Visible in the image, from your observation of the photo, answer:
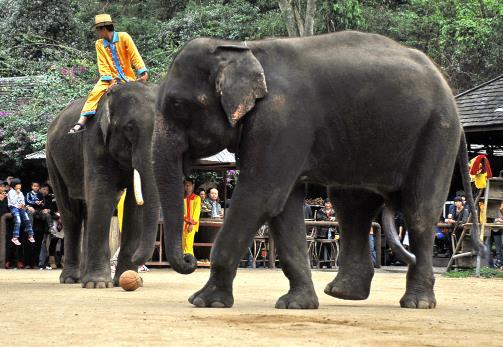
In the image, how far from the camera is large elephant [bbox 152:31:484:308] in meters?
8.50

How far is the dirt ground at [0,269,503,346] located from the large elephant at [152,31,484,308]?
53 cm

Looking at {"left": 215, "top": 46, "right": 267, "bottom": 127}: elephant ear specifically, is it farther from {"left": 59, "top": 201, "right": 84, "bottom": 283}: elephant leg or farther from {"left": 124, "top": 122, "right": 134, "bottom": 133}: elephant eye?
{"left": 59, "top": 201, "right": 84, "bottom": 283}: elephant leg

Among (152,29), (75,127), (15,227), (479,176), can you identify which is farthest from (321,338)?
(152,29)

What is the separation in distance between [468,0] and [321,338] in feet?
118

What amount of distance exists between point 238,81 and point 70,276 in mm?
6280

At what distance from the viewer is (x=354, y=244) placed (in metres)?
10.0

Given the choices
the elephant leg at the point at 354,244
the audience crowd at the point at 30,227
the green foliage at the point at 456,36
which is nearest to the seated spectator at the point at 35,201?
the audience crowd at the point at 30,227

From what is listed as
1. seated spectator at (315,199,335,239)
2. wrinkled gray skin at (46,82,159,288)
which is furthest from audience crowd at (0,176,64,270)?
wrinkled gray skin at (46,82,159,288)

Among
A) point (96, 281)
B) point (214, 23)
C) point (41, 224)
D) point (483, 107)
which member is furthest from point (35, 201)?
point (214, 23)

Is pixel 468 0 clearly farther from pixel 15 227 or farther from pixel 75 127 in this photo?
pixel 75 127

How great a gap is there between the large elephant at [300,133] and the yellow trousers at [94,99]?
3.71 meters

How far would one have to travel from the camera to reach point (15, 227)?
2142 cm

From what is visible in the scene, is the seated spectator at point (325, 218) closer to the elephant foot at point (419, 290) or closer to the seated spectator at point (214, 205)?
the seated spectator at point (214, 205)

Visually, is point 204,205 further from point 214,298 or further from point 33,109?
point 214,298
